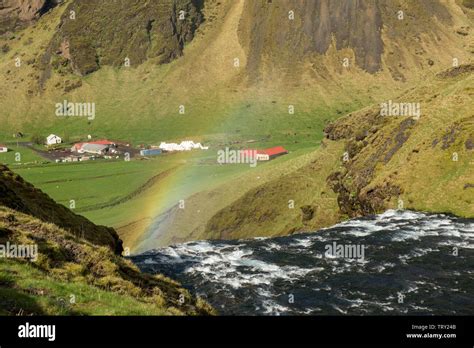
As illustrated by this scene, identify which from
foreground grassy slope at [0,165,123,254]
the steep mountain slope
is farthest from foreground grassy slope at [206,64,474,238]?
the steep mountain slope

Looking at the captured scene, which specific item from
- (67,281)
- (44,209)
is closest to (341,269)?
(67,281)

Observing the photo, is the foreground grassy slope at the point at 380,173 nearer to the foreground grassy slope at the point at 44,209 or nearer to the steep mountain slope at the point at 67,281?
the foreground grassy slope at the point at 44,209

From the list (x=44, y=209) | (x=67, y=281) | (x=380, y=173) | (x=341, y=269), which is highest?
(x=380, y=173)

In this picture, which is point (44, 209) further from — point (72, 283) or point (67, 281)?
point (72, 283)

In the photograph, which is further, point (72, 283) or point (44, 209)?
point (44, 209)

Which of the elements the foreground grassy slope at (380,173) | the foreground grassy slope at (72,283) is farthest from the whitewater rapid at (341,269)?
the foreground grassy slope at (380,173)

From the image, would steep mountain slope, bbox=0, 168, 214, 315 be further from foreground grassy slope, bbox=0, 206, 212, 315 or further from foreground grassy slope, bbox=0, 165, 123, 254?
foreground grassy slope, bbox=0, 165, 123, 254
